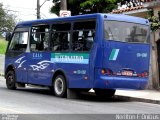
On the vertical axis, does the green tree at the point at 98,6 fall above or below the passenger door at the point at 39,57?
above

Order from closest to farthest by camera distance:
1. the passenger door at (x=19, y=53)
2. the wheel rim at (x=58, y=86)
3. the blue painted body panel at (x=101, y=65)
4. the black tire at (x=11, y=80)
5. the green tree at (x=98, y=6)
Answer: the blue painted body panel at (x=101, y=65) < the wheel rim at (x=58, y=86) < the passenger door at (x=19, y=53) < the black tire at (x=11, y=80) < the green tree at (x=98, y=6)

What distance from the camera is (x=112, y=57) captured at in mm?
15523

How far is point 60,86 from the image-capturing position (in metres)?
17.1

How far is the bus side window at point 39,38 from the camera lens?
17.8m

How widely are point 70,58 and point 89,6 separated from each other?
16.6 m

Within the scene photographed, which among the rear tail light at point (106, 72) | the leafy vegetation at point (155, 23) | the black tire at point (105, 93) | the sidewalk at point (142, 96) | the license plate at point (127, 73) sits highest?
the leafy vegetation at point (155, 23)

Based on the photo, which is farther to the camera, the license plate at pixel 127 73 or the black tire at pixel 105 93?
the black tire at pixel 105 93

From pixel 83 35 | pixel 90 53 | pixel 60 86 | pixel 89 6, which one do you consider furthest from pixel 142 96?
pixel 89 6

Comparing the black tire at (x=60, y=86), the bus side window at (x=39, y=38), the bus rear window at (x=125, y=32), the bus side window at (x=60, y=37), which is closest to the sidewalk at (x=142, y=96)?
the bus rear window at (x=125, y=32)

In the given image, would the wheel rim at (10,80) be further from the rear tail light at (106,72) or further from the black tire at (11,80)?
the rear tail light at (106,72)

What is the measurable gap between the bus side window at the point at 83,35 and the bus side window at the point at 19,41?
3265 millimetres

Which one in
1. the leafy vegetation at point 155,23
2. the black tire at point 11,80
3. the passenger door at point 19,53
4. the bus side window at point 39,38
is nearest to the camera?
the bus side window at point 39,38

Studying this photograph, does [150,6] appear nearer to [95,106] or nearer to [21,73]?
[21,73]

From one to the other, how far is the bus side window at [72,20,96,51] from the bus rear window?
19.4 inches
